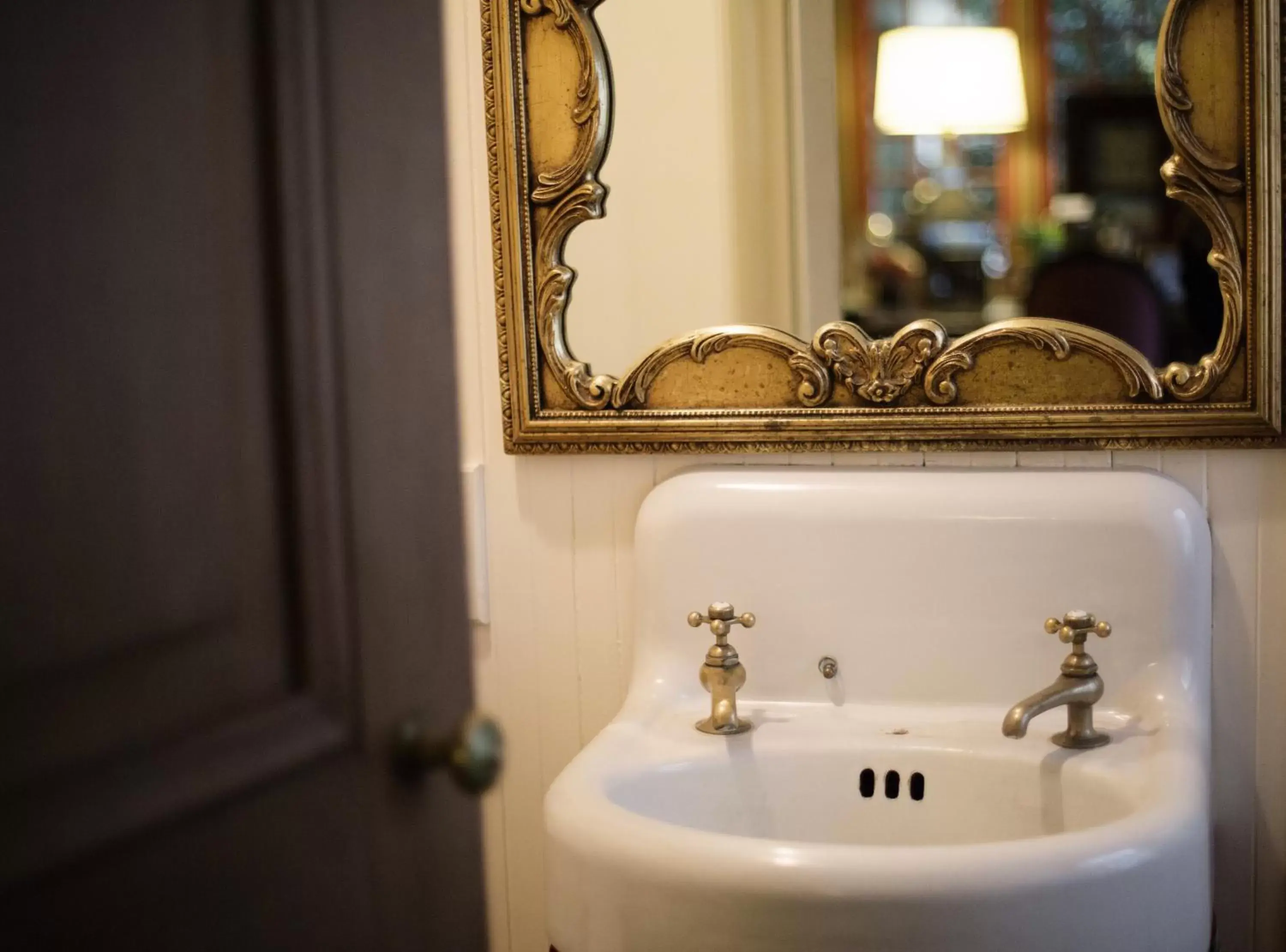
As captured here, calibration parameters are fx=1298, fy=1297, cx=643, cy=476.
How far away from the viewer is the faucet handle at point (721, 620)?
3.60ft

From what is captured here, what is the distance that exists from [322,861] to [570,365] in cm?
84

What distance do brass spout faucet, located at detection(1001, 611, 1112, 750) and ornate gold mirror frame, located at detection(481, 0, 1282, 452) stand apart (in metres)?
0.18

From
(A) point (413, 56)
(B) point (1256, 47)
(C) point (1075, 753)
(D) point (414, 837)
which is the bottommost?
(C) point (1075, 753)

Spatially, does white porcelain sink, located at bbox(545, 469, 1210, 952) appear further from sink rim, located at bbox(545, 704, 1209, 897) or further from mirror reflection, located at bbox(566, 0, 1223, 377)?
mirror reflection, located at bbox(566, 0, 1223, 377)

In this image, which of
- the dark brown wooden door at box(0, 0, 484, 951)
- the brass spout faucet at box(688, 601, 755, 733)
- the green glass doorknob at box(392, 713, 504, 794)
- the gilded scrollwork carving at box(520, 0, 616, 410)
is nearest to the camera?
the dark brown wooden door at box(0, 0, 484, 951)

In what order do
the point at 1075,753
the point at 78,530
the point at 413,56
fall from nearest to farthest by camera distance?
1. the point at 78,530
2. the point at 413,56
3. the point at 1075,753

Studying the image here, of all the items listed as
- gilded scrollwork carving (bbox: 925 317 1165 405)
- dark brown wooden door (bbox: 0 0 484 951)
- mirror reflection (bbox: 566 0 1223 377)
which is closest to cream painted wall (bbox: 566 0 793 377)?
mirror reflection (bbox: 566 0 1223 377)

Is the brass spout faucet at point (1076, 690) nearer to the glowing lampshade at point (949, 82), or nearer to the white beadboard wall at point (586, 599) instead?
the white beadboard wall at point (586, 599)

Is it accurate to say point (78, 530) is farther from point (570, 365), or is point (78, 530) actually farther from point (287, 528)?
point (570, 365)

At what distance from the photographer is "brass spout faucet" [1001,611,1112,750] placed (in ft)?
3.29

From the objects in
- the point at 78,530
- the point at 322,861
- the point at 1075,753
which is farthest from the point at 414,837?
the point at 1075,753

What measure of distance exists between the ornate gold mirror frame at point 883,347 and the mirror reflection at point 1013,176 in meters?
0.02

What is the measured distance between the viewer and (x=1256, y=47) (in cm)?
105

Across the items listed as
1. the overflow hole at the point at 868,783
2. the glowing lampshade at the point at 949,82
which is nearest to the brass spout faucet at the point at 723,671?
the overflow hole at the point at 868,783
